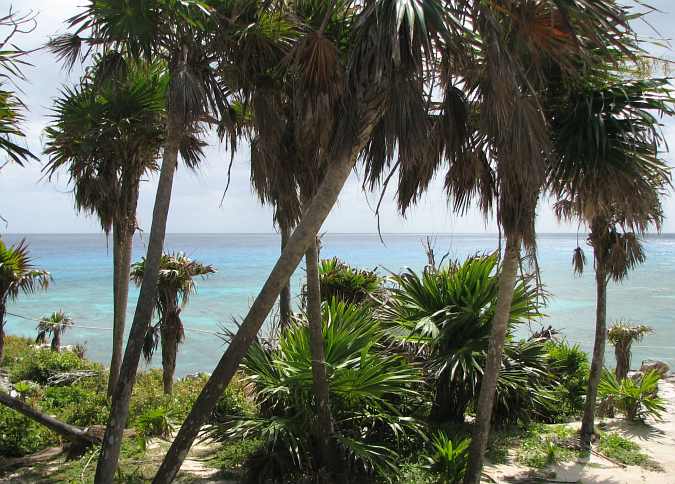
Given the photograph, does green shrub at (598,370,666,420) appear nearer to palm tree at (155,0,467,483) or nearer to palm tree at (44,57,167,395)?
palm tree at (155,0,467,483)

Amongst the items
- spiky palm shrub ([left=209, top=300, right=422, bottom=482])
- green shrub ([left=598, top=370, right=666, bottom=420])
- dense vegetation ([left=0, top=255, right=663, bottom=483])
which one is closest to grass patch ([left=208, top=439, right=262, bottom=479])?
dense vegetation ([left=0, top=255, right=663, bottom=483])

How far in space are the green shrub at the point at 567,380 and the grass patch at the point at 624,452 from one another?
4.15ft

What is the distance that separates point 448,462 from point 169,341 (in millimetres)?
8323

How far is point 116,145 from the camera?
9.77 m

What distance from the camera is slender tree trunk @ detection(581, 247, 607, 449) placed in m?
9.63

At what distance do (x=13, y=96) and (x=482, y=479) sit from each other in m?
7.44

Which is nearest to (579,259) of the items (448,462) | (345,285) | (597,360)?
(597,360)

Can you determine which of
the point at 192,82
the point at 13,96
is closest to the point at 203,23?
the point at 192,82

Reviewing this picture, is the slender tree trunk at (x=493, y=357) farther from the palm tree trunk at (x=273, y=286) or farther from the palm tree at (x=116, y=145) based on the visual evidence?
the palm tree at (x=116, y=145)

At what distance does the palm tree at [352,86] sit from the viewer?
497 centimetres

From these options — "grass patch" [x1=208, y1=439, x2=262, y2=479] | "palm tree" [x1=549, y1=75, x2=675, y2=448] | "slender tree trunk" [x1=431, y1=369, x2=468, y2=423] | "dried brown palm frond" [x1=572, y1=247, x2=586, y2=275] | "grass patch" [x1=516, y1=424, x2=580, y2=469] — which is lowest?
"grass patch" [x1=516, y1=424, x2=580, y2=469]

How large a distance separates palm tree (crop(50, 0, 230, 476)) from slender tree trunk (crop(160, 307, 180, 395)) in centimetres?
710

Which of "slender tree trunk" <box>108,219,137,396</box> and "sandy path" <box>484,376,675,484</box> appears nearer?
"sandy path" <box>484,376,675,484</box>

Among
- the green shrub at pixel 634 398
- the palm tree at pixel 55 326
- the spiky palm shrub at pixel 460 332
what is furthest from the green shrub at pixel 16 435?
the palm tree at pixel 55 326
